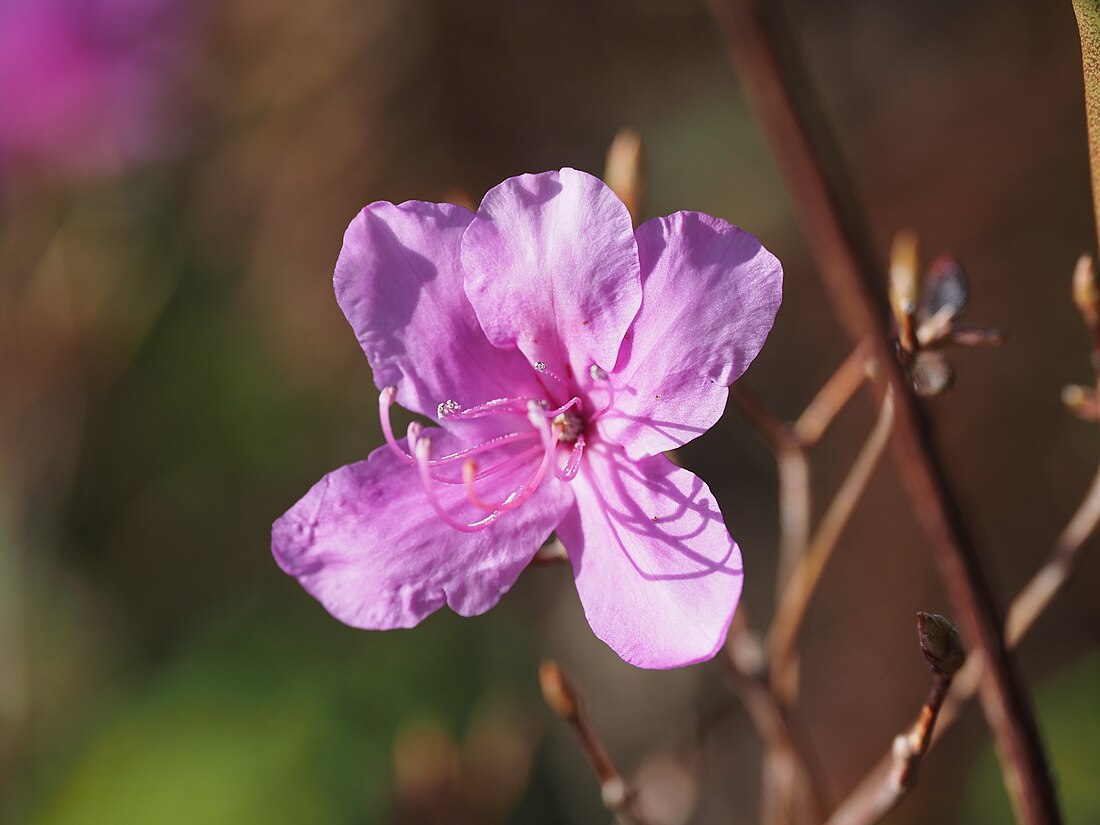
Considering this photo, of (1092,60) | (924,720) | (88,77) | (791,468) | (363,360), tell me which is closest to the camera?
(1092,60)

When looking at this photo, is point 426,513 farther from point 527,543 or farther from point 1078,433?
point 1078,433

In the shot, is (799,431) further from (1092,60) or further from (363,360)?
(363,360)

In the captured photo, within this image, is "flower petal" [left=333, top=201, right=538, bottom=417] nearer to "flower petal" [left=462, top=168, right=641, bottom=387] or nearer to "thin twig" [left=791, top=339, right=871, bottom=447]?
"flower petal" [left=462, top=168, right=641, bottom=387]

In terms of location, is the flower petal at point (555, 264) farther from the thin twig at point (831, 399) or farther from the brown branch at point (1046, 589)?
the brown branch at point (1046, 589)

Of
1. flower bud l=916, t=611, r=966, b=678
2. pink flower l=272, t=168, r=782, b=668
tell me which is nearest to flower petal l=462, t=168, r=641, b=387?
pink flower l=272, t=168, r=782, b=668

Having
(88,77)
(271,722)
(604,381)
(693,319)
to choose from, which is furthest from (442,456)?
(88,77)
